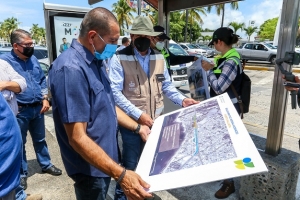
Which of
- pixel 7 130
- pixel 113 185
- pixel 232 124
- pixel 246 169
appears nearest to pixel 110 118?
pixel 7 130

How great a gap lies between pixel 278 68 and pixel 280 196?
118 centimetres

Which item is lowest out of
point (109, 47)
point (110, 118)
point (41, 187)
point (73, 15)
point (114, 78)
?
point (41, 187)

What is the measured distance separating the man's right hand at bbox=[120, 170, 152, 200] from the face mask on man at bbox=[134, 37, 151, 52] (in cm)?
128

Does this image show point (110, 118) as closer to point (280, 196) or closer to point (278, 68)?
point (278, 68)

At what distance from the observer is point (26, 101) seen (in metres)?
2.93

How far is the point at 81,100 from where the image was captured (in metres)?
1.27

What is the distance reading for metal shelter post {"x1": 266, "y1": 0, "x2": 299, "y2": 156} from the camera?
Answer: 201cm

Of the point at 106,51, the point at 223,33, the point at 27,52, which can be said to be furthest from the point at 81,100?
the point at 27,52

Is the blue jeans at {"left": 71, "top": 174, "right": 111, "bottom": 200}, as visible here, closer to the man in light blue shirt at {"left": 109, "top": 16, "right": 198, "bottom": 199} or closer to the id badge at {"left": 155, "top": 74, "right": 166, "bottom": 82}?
the man in light blue shirt at {"left": 109, "top": 16, "right": 198, "bottom": 199}

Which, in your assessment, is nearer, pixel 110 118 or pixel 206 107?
pixel 110 118

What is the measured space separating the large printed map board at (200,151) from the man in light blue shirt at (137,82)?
59 cm

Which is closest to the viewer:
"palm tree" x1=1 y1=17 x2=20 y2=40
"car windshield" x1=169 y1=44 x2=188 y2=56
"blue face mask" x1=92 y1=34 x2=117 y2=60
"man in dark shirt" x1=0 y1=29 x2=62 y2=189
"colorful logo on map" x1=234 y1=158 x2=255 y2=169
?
"colorful logo on map" x1=234 y1=158 x2=255 y2=169

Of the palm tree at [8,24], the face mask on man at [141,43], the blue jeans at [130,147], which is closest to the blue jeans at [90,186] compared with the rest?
the blue jeans at [130,147]

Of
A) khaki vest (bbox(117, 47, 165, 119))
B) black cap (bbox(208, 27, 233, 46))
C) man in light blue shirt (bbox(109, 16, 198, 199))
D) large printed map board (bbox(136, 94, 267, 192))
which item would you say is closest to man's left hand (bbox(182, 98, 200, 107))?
Answer: man in light blue shirt (bbox(109, 16, 198, 199))
